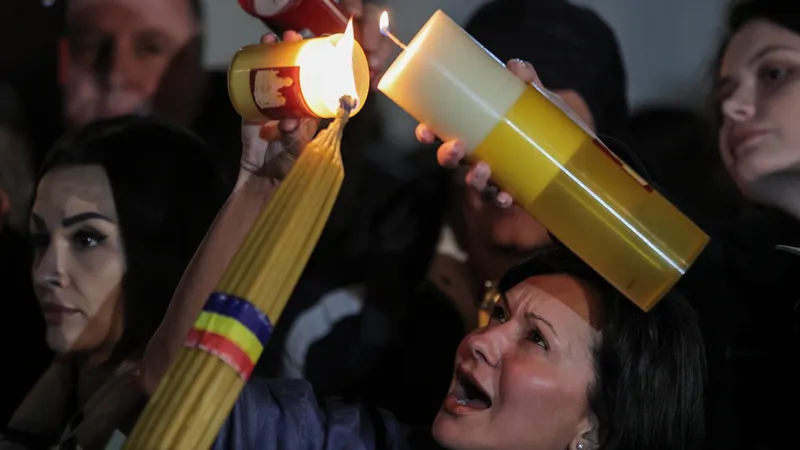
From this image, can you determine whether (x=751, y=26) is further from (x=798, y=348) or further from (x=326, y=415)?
(x=326, y=415)

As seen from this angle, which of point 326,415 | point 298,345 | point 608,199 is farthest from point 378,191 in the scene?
point 608,199

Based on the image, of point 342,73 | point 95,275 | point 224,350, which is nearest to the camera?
point 224,350

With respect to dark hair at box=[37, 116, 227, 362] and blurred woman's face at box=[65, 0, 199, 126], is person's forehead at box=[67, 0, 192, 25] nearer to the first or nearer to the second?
blurred woman's face at box=[65, 0, 199, 126]

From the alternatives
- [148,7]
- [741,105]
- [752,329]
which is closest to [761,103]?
[741,105]

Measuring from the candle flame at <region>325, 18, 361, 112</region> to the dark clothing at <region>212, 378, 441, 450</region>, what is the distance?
1.18 feet

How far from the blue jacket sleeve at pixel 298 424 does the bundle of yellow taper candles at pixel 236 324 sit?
232 mm

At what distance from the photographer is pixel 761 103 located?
→ 1098 millimetres

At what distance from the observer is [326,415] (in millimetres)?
959

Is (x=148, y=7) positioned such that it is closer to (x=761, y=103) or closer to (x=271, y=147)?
(x=271, y=147)

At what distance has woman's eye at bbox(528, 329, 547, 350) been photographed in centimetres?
87

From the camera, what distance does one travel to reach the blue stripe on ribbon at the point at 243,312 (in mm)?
642

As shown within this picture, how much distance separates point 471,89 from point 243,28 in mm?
600

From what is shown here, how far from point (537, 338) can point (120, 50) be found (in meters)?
0.77

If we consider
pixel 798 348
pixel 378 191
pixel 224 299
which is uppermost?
pixel 798 348
